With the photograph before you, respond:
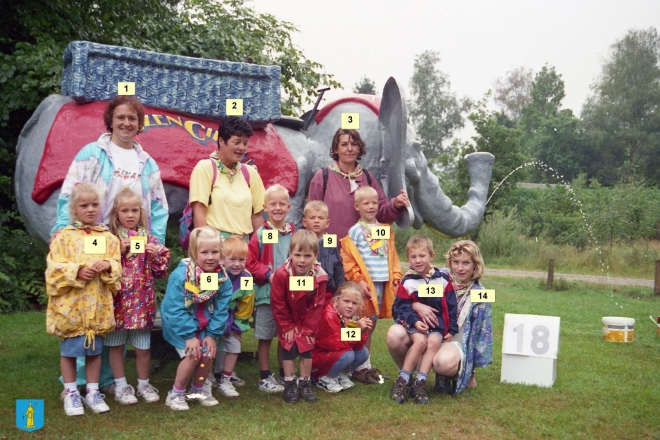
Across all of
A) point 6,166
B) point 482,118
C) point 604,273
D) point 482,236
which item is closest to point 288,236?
point 6,166

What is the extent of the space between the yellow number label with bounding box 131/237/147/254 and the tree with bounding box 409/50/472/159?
115 feet

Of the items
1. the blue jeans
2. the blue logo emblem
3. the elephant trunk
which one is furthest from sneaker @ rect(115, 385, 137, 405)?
the elephant trunk

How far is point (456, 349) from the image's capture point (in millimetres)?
4379

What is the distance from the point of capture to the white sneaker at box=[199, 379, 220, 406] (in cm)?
407

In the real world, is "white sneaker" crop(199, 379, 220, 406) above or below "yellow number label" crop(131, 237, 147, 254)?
below

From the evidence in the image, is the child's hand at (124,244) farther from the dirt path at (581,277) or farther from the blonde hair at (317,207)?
the dirt path at (581,277)

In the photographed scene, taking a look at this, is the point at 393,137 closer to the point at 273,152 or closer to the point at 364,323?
the point at 273,152

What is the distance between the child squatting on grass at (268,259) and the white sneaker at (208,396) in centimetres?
44

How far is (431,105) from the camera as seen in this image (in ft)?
128

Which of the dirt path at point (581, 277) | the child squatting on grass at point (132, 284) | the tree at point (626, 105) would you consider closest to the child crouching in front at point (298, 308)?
the child squatting on grass at point (132, 284)

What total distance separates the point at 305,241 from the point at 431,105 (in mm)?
35894

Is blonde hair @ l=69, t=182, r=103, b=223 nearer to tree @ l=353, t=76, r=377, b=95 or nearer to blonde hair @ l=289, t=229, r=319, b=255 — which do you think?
blonde hair @ l=289, t=229, r=319, b=255

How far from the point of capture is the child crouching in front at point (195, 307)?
12.8 ft

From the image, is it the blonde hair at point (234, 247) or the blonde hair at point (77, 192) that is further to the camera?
the blonde hair at point (234, 247)
